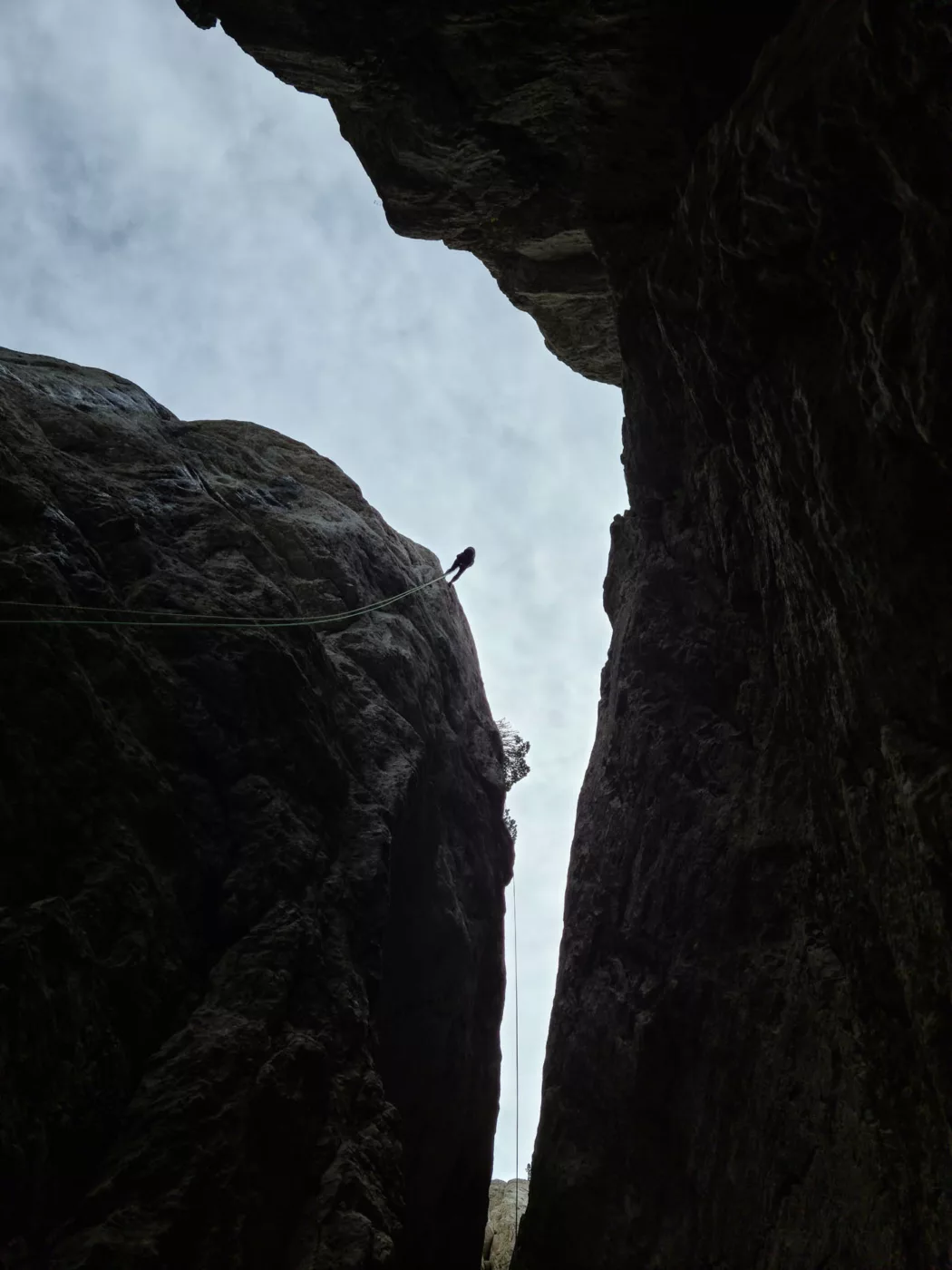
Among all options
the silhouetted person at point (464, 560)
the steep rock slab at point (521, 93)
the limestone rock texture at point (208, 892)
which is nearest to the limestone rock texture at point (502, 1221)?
the limestone rock texture at point (208, 892)

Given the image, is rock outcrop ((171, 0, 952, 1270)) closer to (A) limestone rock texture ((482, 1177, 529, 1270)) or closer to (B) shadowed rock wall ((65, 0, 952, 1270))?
(B) shadowed rock wall ((65, 0, 952, 1270))

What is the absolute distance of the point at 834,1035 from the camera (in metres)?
7.41

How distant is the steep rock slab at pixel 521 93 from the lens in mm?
7875

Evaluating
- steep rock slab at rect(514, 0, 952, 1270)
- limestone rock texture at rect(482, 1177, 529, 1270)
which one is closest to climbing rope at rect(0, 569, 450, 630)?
steep rock slab at rect(514, 0, 952, 1270)

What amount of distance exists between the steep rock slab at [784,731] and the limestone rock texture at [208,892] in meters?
2.56

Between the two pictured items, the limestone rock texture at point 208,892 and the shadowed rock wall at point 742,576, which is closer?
the shadowed rock wall at point 742,576

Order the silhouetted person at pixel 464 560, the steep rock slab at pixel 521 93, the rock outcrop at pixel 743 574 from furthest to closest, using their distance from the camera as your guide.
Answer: the silhouetted person at pixel 464 560, the steep rock slab at pixel 521 93, the rock outcrop at pixel 743 574

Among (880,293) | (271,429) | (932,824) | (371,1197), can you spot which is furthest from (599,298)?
(371,1197)

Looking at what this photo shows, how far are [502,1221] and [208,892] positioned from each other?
647 inches

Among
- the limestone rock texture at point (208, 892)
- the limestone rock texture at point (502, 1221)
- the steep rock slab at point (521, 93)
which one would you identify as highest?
the steep rock slab at point (521, 93)

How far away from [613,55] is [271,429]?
10.4m

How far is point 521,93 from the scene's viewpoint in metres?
8.69

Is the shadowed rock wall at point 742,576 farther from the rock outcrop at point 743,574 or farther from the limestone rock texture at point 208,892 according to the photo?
the limestone rock texture at point 208,892

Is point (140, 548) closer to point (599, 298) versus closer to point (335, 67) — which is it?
point (335, 67)
